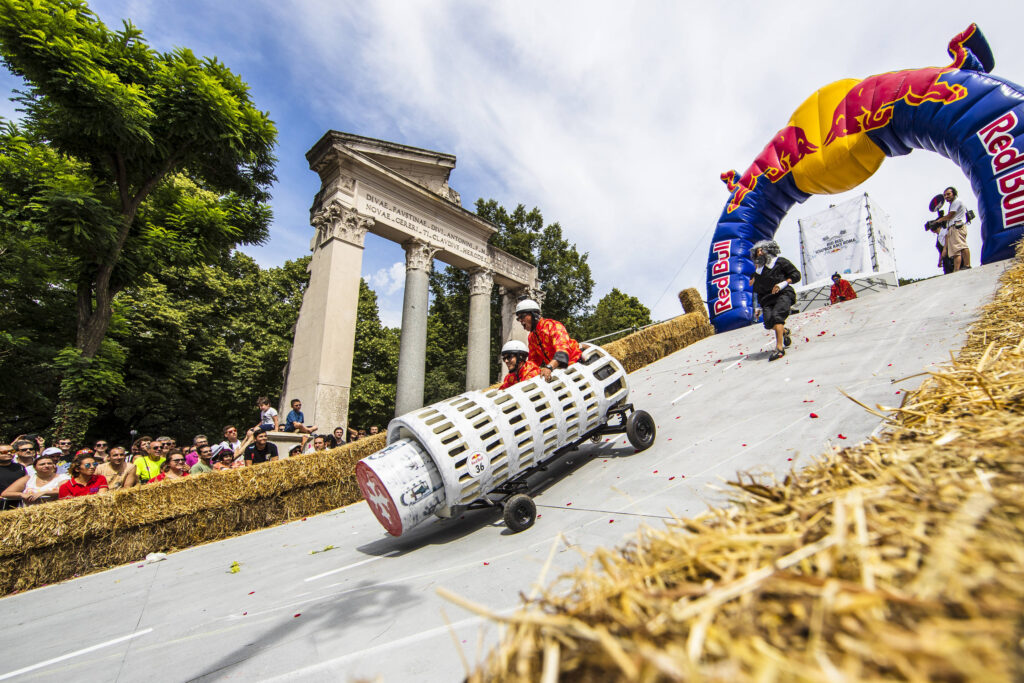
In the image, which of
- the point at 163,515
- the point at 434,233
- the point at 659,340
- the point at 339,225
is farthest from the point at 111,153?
the point at 659,340

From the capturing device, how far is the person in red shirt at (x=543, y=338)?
5321 millimetres

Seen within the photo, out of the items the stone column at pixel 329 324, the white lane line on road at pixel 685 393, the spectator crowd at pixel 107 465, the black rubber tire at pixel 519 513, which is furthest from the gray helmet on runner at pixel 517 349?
the stone column at pixel 329 324

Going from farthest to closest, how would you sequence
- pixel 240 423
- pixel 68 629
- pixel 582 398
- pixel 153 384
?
pixel 240 423, pixel 153 384, pixel 582 398, pixel 68 629

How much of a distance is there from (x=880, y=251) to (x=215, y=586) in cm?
2932

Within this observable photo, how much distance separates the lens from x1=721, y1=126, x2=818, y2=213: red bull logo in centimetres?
1273

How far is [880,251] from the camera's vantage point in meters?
22.4

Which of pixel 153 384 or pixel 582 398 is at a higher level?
pixel 153 384

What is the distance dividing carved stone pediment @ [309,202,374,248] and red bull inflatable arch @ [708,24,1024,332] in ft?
38.4

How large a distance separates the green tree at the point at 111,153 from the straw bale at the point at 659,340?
13084 millimetres

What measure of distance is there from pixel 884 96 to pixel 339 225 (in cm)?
1568

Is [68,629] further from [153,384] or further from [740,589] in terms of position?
[153,384]

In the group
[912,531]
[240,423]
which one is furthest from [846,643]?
[240,423]

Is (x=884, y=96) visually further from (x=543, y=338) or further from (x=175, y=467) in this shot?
(x=175, y=467)

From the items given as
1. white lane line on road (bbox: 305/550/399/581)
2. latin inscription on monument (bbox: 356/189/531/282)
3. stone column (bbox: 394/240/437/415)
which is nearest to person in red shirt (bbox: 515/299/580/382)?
white lane line on road (bbox: 305/550/399/581)
